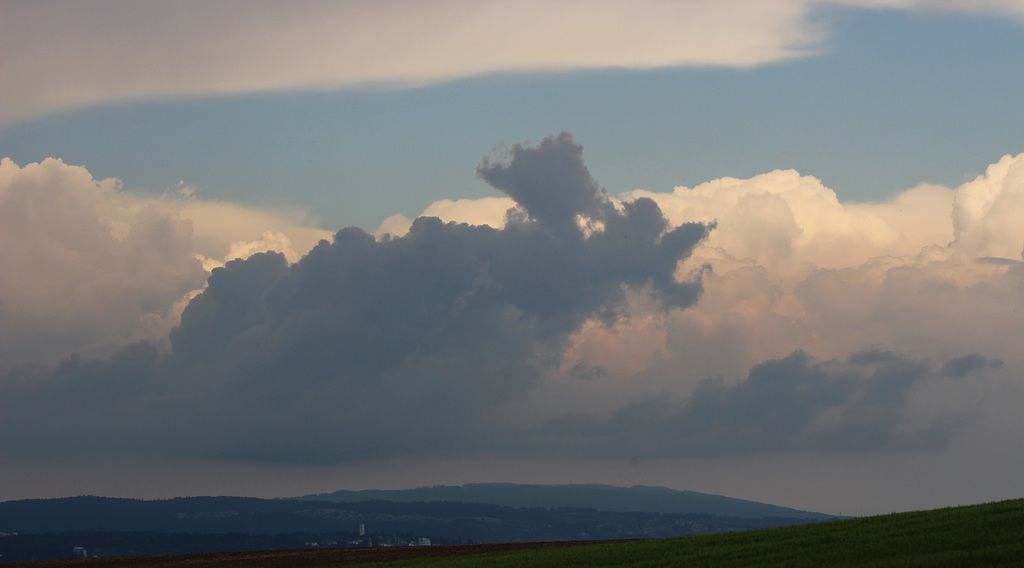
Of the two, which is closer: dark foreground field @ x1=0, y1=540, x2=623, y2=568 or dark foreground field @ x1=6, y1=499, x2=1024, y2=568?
dark foreground field @ x1=6, y1=499, x2=1024, y2=568

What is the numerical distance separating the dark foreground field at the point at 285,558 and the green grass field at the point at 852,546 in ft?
69.9

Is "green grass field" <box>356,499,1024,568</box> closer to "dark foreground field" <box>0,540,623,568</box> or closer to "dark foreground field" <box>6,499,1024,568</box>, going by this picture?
"dark foreground field" <box>6,499,1024,568</box>

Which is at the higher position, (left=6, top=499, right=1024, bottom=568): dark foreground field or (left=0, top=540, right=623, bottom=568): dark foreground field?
(left=6, top=499, right=1024, bottom=568): dark foreground field

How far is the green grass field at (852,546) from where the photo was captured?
131ft

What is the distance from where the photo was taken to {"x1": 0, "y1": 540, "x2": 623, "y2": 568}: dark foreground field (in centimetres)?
8556

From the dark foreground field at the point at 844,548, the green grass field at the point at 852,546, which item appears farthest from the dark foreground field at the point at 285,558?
the green grass field at the point at 852,546

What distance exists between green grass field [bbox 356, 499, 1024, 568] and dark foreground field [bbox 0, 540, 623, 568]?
21.3 metres

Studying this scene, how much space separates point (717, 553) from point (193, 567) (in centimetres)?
5440

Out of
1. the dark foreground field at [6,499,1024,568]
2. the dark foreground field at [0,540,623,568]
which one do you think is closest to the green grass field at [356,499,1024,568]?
the dark foreground field at [6,499,1024,568]

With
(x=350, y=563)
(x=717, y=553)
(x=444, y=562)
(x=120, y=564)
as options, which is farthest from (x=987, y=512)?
(x=120, y=564)

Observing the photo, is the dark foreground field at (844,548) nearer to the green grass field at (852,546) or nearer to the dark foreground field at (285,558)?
the green grass field at (852,546)

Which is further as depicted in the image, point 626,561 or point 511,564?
point 511,564

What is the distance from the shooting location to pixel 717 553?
168 ft

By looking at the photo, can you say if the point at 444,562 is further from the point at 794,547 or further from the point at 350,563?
the point at 794,547
